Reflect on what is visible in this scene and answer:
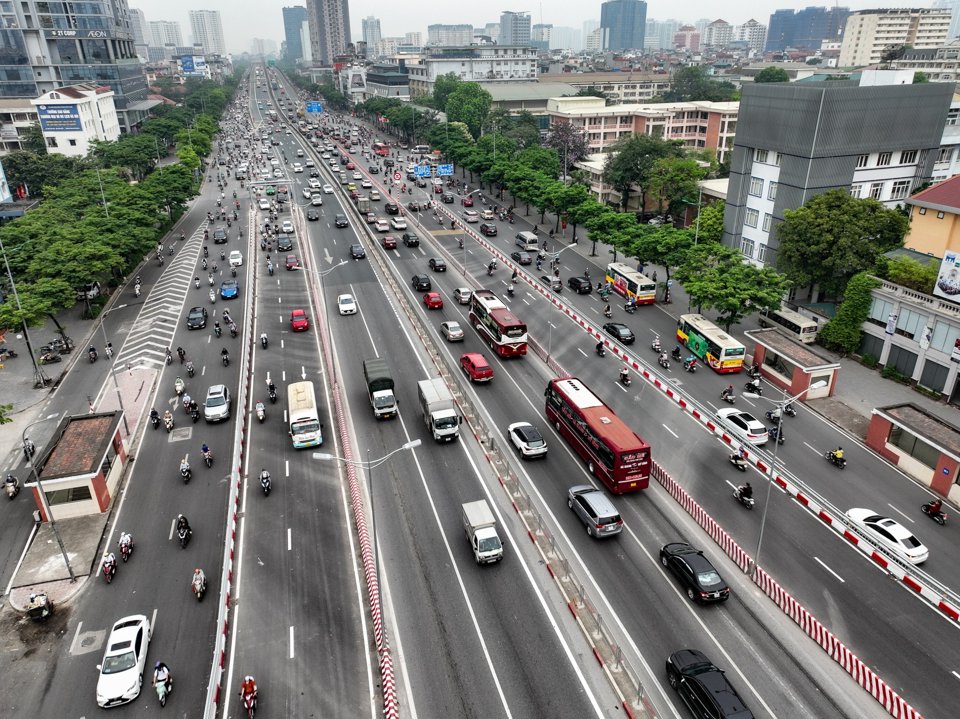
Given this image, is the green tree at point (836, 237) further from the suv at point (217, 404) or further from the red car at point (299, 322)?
the suv at point (217, 404)

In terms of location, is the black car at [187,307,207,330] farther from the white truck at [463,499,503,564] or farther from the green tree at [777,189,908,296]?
the green tree at [777,189,908,296]

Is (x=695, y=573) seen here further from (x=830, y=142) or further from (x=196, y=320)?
(x=196, y=320)

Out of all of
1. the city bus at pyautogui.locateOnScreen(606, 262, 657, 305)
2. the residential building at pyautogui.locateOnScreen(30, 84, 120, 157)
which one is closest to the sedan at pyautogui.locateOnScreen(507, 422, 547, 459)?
the city bus at pyautogui.locateOnScreen(606, 262, 657, 305)

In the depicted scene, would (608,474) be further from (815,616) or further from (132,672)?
(132,672)

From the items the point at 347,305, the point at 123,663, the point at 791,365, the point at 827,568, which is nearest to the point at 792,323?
the point at 791,365

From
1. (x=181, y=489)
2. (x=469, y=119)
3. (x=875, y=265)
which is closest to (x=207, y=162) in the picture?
(x=469, y=119)
